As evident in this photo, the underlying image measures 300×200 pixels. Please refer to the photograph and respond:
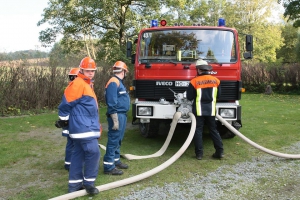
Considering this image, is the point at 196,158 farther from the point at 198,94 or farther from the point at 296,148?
the point at 296,148

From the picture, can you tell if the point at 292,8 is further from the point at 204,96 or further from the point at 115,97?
the point at 115,97

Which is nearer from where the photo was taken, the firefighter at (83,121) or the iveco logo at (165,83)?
the firefighter at (83,121)

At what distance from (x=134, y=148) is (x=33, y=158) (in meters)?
1.93

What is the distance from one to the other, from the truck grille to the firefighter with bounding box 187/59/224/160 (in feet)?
1.80

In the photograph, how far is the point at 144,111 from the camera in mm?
5871

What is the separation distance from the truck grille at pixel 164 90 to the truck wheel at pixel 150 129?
64 centimetres

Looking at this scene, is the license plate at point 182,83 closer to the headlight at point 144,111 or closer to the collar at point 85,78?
the headlight at point 144,111

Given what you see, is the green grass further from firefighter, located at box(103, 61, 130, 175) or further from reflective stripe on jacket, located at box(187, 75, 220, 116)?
reflective stripe on jacket, located at box(187, 75, 220, 116)

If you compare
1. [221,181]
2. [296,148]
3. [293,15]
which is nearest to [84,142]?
[221,181]

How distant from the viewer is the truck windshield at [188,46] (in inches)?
241

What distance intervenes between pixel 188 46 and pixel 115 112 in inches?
97.9

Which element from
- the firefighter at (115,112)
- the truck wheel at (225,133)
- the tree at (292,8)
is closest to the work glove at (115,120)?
the firefighter at (115,112)

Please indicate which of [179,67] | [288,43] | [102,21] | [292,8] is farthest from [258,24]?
[179,67]

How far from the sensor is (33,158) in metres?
5.67
